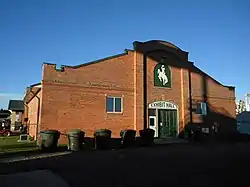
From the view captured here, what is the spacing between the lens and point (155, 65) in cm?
2366

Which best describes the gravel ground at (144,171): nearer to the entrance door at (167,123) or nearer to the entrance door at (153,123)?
the entrance door at (153,123)

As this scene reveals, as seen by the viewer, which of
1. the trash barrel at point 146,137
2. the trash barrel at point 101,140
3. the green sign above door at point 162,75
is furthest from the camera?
the green sign above door at point 162,75

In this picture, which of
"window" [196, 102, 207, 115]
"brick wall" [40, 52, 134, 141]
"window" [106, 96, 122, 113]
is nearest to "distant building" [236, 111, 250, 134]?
"window" [196, 102, 207, 115]

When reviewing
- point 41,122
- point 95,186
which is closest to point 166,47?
point 41,122

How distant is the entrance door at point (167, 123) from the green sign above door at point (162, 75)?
248 centimetres

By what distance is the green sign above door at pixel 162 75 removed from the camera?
2342cm

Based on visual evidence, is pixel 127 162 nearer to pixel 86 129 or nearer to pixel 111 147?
pixel 111 147

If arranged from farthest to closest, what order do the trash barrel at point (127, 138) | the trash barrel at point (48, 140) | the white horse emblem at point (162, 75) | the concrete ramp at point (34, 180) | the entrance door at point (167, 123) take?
the white horse emblem at point (162, 75), the entrance door at point (167, 123), the trash barrel at point (127, 138), the trash barrel at point (48, 140), the concrete ramp at point (34, 180)

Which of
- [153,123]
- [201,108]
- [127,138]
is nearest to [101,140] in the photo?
[127,138]

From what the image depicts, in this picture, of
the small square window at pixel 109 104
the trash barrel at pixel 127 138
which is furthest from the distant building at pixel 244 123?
the trash barrel at pixel 127 138

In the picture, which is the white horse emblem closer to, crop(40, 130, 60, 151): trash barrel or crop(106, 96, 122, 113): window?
crop(106, 96, 122, 113): window

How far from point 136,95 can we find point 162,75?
3.65m

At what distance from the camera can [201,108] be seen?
2534 centimetres

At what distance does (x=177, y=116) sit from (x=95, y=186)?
17.5m
